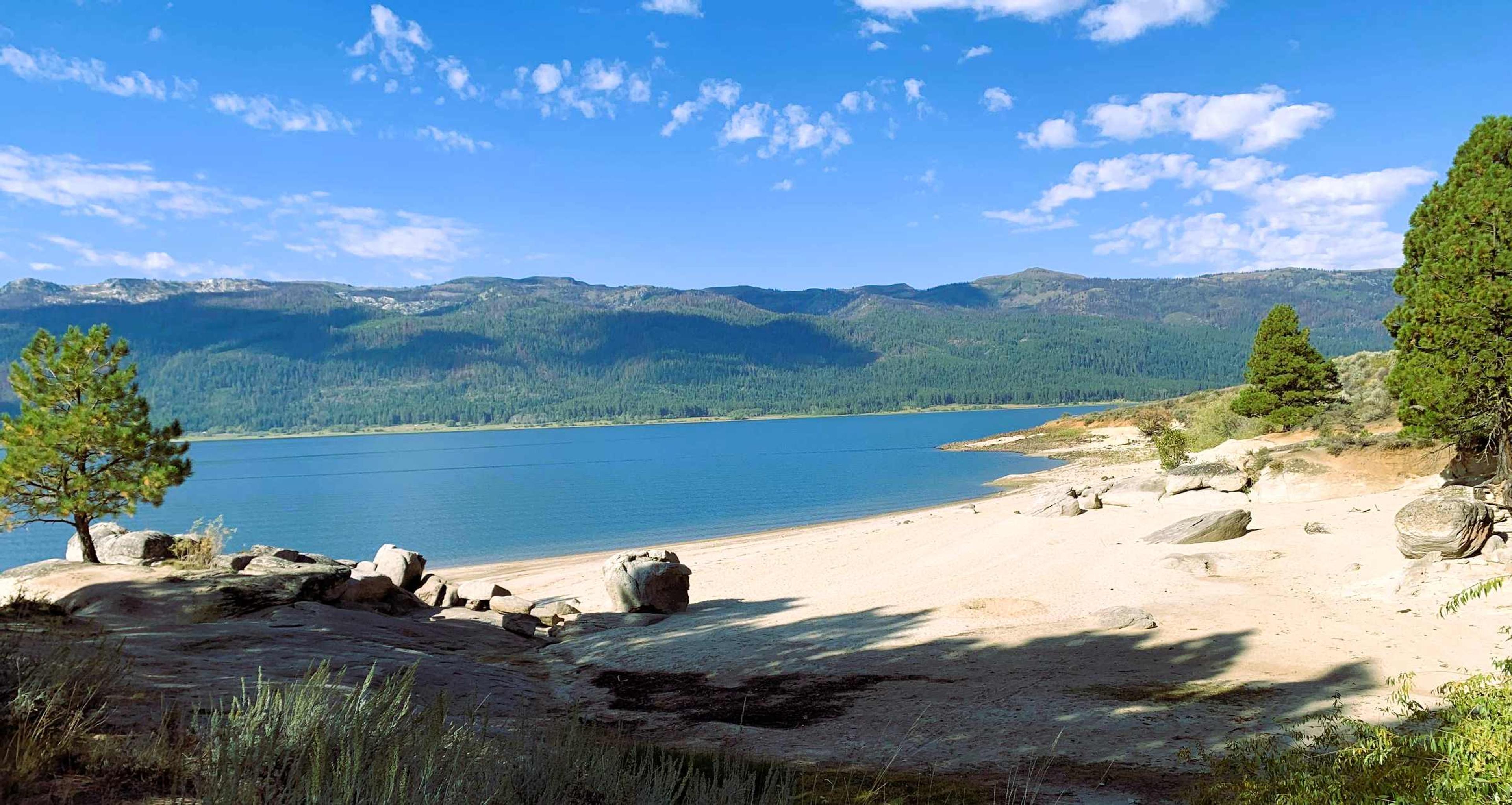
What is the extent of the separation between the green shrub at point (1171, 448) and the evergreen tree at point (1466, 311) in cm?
1860

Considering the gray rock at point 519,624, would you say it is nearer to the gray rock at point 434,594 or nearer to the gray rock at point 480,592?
the gray rock at point 434,594

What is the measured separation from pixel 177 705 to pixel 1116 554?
56.0 ft

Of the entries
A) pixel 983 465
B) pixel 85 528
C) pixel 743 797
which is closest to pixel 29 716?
pixel 743 797

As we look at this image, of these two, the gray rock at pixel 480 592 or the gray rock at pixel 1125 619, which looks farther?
the gray rock at pixel 480 592

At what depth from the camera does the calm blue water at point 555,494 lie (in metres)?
42.5

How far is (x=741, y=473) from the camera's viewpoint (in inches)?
2980

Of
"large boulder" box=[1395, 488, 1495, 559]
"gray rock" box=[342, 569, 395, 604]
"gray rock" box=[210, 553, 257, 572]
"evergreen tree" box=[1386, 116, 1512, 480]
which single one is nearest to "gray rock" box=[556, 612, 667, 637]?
"gray rock" box=[342, 569, 395, 604]

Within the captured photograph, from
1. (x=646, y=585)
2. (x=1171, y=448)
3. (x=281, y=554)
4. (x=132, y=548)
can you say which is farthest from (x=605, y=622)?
(x=1171, y=448)

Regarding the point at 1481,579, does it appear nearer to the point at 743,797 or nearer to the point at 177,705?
the point at 743,797

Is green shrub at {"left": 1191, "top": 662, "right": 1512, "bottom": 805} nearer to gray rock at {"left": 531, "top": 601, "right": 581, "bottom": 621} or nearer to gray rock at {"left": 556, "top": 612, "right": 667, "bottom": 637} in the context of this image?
gray rock at {"left": 556, "top": 612, "right": 667, "bottom": 637}

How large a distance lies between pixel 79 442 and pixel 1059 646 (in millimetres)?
16629

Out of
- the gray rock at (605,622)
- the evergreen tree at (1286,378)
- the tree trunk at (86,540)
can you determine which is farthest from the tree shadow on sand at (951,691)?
the evergreen tree at (1286,378)

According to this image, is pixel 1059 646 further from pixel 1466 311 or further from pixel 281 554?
pixel 281 554

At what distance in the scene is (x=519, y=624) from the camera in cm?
1559
